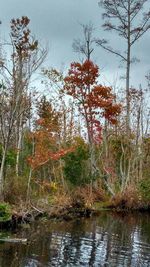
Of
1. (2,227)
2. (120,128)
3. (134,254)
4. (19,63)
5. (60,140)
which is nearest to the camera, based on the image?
(134,254)

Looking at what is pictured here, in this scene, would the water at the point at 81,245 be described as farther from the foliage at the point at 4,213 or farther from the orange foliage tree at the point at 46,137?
the orange foliage tree at the point at 46,137

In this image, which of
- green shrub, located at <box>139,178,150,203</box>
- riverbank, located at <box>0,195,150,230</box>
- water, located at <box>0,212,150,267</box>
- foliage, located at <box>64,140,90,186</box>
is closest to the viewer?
water, located at <box>0,212,150,267</box>

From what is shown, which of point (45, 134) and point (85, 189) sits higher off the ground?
point (45, 134)

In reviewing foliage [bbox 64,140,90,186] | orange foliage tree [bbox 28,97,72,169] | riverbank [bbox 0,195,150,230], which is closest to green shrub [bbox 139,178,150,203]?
riverbank [bbox 0,195,150,230]

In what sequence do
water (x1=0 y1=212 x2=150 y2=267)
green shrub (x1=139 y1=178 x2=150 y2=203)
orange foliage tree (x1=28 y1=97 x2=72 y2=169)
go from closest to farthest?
water (x1=0 y1=212 x2=150 y2=267), orange foliage tree (x1=28 y1=97 x2=72 y2=169), green shrub (x1=139 y1=178 x2=150 y2=203)

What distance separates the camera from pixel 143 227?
23.0 metres

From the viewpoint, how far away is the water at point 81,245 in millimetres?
14211

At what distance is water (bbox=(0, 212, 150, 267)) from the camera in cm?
1421

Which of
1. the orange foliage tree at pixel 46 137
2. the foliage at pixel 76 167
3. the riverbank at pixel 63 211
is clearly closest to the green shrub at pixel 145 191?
the riverbank at pixel 63 211

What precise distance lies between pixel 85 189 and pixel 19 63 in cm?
885

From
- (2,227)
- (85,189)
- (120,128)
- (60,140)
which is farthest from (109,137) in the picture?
(2,227)

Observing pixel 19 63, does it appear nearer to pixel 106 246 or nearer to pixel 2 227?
pixel 2 227

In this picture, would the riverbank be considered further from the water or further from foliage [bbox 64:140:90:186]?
foliage [bbox 64:140:90:186]

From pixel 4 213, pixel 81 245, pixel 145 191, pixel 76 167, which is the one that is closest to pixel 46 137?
pixel 76 167
